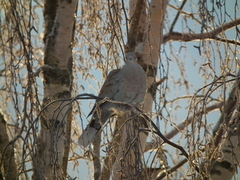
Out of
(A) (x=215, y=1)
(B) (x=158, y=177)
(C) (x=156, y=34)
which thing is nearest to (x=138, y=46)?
(C) (x=156, y=34)

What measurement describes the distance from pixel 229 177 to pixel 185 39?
3.50 ft

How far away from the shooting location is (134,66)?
253 cm

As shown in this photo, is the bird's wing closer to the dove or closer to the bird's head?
the dove

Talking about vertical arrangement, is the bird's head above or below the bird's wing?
above

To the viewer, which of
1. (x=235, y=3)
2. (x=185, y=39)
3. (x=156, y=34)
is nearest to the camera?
(x=235, y=3)

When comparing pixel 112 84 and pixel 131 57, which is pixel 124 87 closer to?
pixel 112 84

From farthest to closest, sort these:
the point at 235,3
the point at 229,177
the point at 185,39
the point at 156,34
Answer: the point at 185,39 < the point at 156,34 < the point at 229,177 < the point at 235,3

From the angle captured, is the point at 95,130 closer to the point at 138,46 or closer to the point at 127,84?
the point at 127,84

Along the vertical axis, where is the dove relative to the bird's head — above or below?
below

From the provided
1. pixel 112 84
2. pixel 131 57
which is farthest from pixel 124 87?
pixel 131 57

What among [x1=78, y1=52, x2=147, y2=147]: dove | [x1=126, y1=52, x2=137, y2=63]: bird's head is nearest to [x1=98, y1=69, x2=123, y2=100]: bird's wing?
[x1=78, y1=52, x2=147, y2=147]: dove

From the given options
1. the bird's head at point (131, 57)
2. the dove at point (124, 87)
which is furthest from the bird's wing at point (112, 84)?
the bird's head at point (131, 57)

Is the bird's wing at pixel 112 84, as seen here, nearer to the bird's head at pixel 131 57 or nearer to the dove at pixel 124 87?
the dove at pixel 124 87

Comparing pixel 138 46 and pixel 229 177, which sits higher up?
pixel 138 46
